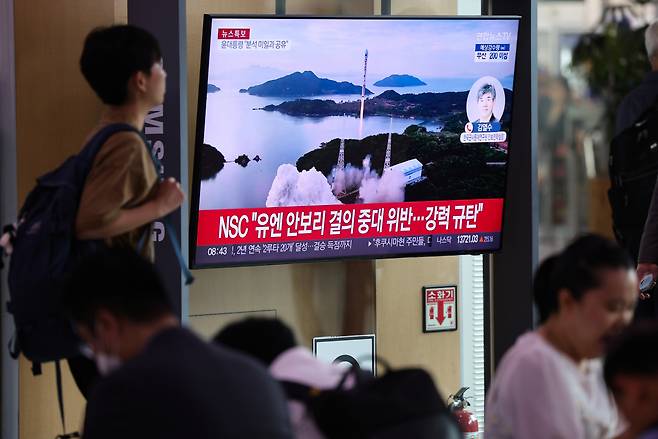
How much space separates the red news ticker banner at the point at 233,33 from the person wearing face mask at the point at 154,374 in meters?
1.79

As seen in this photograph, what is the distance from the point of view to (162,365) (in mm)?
2326

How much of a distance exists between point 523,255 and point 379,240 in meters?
0.64

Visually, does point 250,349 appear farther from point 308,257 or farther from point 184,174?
point 308,257

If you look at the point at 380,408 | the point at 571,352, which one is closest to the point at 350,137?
the point at 571,352

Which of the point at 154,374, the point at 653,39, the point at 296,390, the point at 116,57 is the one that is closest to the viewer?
the point at 154,374

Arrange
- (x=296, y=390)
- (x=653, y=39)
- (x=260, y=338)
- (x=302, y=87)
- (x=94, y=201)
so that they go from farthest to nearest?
(x=653, y=39)
(x=302, y=87)
(x=94, y=201)
(x=260, y=338)
(x=296, y=390)

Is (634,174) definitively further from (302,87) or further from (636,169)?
(302,87)

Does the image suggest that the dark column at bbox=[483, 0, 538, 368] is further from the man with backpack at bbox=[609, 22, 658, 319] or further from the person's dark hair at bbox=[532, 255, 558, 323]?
the person's dark hair at bbox=[532, 255, 558, 323]

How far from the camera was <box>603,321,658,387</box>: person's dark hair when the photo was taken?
2439 mm

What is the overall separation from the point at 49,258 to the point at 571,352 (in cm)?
133

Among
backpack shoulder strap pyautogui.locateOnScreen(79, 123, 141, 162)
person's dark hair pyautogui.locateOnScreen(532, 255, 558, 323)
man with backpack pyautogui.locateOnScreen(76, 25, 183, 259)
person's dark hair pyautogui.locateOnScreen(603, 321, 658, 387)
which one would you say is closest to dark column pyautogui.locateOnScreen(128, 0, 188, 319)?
man with backpack pyautogui.locateOnScreen(76, 25, 183, 259)

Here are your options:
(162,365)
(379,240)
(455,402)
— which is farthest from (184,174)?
(162,365)

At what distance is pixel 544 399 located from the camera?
9.02 ft

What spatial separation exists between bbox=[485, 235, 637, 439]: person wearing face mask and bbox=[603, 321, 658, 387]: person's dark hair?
0.88 feet
